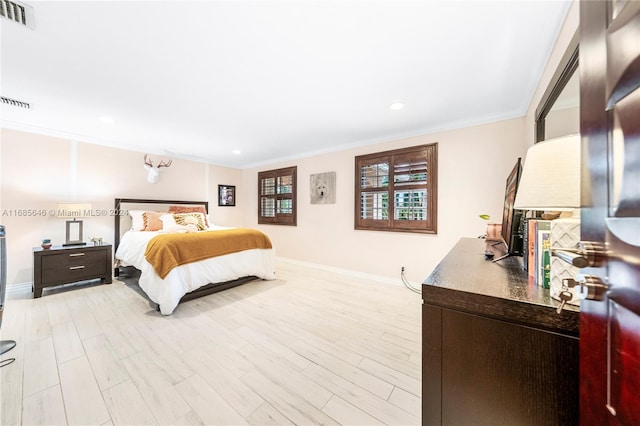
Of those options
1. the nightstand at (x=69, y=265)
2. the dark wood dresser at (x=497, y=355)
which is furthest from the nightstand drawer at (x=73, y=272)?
the dark wood dresser at (x=497, y=355)

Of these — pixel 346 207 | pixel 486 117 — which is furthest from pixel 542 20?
pixel 346 207

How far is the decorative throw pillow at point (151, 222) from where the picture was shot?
3828mm

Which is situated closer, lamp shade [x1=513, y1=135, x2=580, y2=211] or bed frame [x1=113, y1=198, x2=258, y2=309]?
lamp shade [x1=513, y1=135, x2=580, y2=211]

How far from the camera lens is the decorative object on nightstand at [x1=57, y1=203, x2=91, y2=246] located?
3212 mm

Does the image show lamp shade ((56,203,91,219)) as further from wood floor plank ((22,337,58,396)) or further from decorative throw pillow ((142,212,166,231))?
wood floor plank ((22,337,58,396))

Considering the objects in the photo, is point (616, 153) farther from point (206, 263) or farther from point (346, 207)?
point (346, 207)

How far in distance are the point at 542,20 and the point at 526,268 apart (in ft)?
5.16

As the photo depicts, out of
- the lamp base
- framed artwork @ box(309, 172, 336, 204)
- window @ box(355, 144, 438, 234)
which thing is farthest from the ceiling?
the lamp base

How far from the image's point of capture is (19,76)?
200 cm

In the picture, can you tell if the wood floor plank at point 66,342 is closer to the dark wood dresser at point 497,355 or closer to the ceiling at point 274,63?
the ceiling at point 274,63

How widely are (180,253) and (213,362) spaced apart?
4.60ft

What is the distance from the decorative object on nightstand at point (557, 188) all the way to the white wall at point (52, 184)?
5224 mm

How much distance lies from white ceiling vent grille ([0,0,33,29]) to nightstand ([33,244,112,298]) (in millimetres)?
2782

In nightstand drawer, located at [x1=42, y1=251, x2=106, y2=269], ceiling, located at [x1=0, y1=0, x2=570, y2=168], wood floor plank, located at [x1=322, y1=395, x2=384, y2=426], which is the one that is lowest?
wood floor plank, located at [x1=322, y1=395, x2=384, y2=426]
